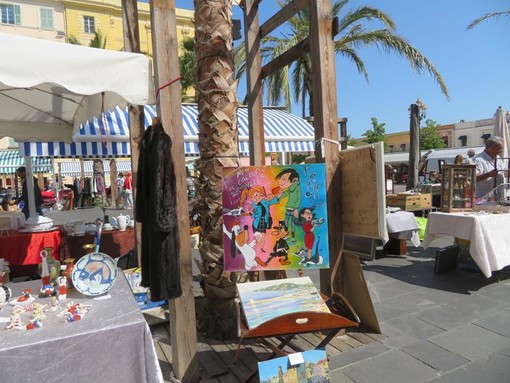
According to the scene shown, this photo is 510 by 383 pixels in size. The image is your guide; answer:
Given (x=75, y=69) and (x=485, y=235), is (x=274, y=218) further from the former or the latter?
(x=485, y=235)

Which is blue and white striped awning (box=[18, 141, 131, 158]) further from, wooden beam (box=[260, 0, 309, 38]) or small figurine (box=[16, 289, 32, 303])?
small figurine (box=[16, 289, 32, 303])

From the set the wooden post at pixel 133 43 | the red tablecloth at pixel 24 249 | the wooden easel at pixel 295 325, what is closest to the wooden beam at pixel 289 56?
the wooden post at pixel 133 43

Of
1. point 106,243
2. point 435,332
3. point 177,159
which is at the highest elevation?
point 177,159

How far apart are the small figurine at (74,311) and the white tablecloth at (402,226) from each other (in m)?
5.00

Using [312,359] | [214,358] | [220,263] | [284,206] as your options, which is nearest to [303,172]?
[284,206]

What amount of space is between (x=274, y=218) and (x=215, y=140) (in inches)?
35.9

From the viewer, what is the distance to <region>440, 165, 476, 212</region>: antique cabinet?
5102 millimetres

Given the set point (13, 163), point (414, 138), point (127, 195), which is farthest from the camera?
point (13, 163)

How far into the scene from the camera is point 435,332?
3426 mm

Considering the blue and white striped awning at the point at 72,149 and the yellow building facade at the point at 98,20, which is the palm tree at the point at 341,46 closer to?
the blue and white striped awning at the point at 72,149

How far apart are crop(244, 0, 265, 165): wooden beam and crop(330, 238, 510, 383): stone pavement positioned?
2.27 metres

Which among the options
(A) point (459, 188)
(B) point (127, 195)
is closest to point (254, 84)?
(A) point (459, 188)

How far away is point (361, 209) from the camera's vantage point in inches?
124

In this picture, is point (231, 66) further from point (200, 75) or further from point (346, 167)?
point (346, 167)
